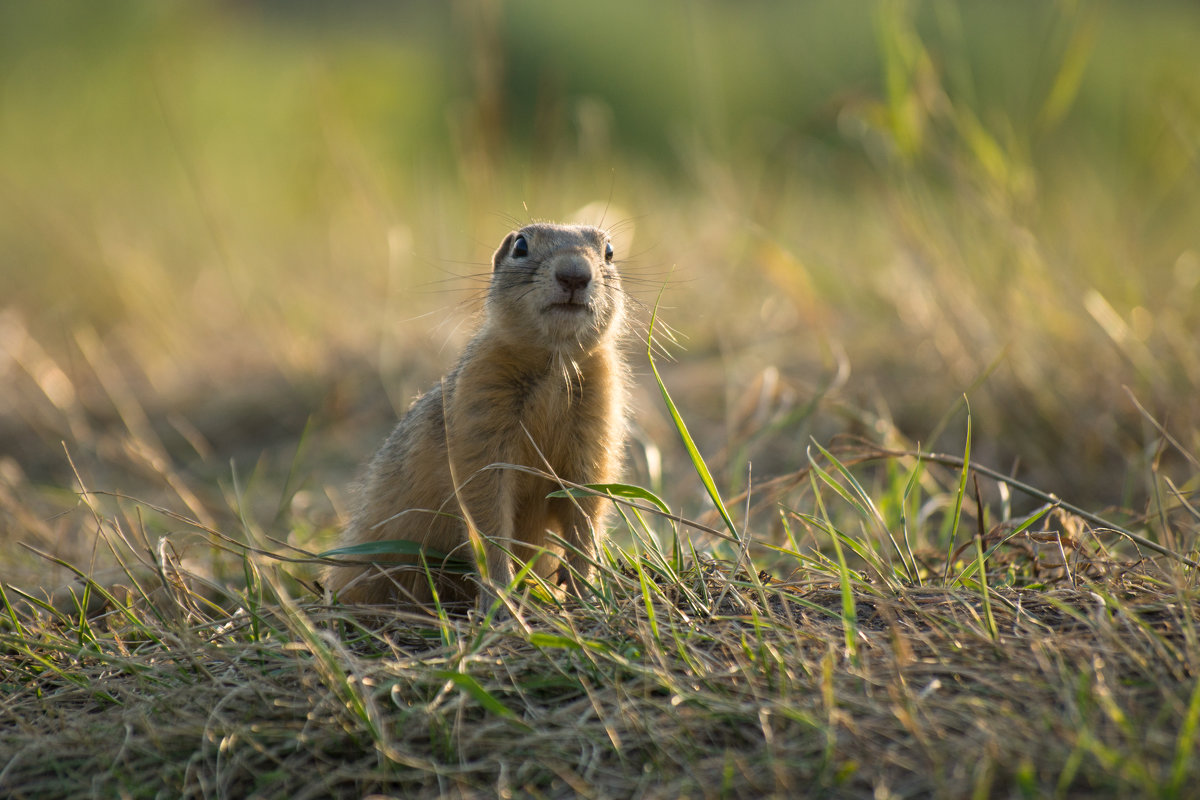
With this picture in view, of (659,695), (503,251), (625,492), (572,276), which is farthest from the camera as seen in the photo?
(503,251)

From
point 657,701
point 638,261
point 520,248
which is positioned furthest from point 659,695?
point 638,261

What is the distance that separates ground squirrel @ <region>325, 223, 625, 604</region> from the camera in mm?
3115

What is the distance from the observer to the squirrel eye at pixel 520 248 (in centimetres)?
347

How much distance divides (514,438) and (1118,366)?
3139 mm

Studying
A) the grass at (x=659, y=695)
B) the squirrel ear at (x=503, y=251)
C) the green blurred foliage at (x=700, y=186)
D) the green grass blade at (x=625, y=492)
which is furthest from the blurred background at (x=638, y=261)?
the green grass blade at (x=625, y=492)

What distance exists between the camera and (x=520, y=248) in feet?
11.4

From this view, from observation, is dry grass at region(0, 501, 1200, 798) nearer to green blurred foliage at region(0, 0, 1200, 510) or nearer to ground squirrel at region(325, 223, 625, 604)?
ground squirrel at region(325, 223, 625, 604)

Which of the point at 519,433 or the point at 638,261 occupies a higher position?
the point at 519,433

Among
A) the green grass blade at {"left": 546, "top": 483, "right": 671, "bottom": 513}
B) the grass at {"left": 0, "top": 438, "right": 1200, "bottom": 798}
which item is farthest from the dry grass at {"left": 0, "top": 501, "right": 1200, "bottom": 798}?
the green grass blade at {"left": 546, "top": 483, "right": 671, "bottom": 513}

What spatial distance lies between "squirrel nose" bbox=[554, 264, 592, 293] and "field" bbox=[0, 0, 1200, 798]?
11.9 inches

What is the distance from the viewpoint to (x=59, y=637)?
111 inches

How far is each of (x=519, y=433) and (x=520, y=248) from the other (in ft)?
2.33

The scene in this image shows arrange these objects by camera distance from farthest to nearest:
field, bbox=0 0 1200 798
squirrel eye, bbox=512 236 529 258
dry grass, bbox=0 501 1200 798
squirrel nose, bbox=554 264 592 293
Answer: squirrel eye, bbox=512 236 529 258, squirrel nose, bbox=554 264 592 293, field, bbox=0 0 1200 798, dry grass, bbox=0 501 1200 798

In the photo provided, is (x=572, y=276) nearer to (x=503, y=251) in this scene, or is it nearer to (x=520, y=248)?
(x=520, y=248)
